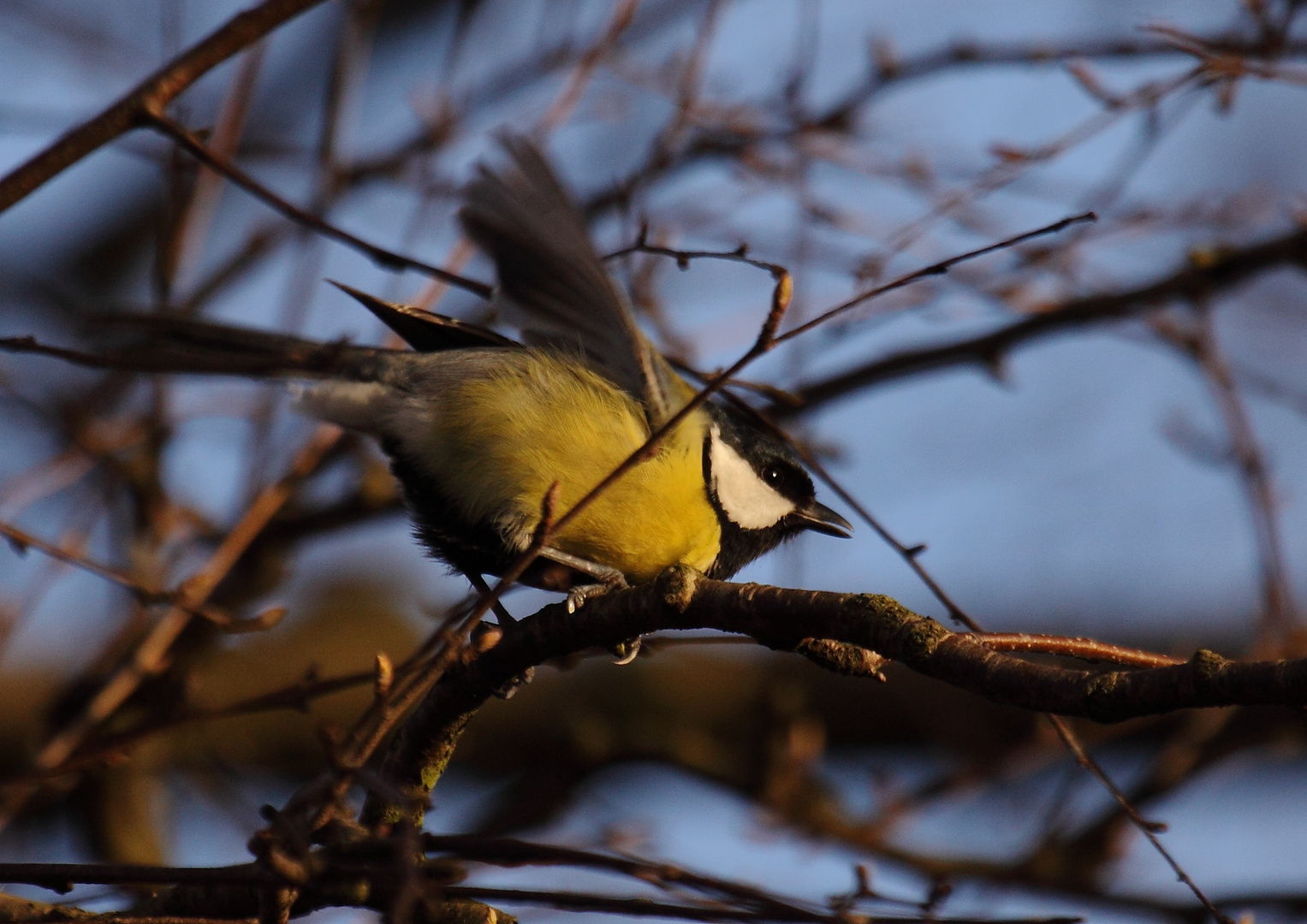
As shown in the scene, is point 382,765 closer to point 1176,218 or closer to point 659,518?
point 659,518

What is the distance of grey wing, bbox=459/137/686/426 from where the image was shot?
210cm

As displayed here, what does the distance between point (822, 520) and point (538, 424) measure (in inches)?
34.9

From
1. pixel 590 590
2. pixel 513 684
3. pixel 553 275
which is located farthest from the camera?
pixel 553 275

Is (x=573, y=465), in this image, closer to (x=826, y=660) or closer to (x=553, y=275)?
(x=553, y=275)

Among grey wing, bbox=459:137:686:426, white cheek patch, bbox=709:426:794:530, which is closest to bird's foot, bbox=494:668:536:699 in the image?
grey wing, bbox=459:137:686:426

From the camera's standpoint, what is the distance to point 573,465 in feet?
8.34

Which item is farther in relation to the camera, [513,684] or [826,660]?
[513,684]

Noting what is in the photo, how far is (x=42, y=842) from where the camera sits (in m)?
4.67

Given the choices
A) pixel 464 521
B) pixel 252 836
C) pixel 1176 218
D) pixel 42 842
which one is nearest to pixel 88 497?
pixel 464 521

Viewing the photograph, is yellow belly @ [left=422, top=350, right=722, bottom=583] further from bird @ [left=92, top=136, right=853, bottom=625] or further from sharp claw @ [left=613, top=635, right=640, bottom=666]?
sharp claw @ [left=613, top=635, right=640, bottom=666]

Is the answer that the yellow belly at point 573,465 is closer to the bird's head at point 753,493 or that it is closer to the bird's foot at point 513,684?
the bird's head at point 753,493

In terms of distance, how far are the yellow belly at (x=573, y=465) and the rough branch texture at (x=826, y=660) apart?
61cm

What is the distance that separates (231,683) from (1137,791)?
323 cm

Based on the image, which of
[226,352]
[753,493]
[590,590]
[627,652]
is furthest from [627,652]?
[226,352]
